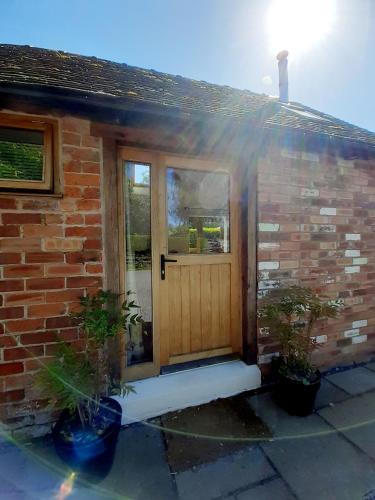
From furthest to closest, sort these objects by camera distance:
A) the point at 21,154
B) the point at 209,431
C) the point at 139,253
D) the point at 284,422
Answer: the point at 139,253 → the point at 284,422 → the point at 209,431 → the point at 21,154

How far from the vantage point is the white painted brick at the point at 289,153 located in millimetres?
3051

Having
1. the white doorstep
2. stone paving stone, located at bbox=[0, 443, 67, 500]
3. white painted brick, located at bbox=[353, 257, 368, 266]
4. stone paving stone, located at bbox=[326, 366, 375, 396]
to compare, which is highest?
white painted brick, located at bbox=[353, 257, 368, 266]

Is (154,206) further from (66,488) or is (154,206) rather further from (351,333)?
(351,333)

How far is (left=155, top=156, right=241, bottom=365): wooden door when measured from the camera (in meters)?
2.89

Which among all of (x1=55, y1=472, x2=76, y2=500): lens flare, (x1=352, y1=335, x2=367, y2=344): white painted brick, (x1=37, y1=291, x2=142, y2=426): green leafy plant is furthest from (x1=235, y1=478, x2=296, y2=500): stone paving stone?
(x1=352, y1=335, x2=367, y2=344): white painted brick

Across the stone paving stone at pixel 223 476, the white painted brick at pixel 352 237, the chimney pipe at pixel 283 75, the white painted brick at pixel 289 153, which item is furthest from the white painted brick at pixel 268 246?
the chimney pipe at pixel 283 75

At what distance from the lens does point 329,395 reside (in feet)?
9.21

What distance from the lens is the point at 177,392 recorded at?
2.56m

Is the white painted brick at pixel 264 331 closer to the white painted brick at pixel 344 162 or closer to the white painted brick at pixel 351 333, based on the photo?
the white painted brick at pixel 351 333

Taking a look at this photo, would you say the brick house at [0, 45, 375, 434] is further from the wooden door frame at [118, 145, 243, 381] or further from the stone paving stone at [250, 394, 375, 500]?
the stone paving stone at [250, 394, 375, 500]

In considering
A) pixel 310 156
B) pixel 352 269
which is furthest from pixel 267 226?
pixel 352 269

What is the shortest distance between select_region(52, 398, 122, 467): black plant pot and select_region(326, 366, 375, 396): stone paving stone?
8.41 feet

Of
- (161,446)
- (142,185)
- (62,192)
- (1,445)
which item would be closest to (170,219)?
(142,185)

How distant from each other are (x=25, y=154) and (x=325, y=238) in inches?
135
